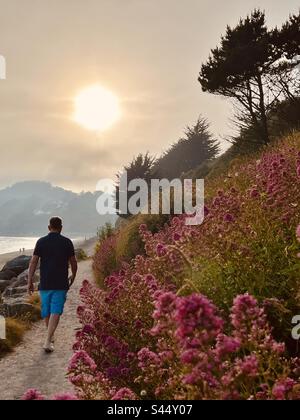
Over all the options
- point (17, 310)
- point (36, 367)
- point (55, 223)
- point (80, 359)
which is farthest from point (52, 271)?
point (80, 359)

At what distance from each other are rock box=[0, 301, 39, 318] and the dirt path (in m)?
1.44

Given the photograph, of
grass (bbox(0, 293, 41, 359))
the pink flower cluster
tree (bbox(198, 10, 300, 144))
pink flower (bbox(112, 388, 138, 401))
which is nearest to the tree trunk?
tree (bbox(198, 10, 300, 144))

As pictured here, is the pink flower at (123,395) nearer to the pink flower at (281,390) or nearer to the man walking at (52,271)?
the pink flower at (281,390)

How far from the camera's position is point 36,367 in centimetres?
768

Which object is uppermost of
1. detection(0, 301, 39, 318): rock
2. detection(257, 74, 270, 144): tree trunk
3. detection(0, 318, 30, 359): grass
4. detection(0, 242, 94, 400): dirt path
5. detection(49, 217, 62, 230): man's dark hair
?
detection(257, 74, 270, 144): tree trunk

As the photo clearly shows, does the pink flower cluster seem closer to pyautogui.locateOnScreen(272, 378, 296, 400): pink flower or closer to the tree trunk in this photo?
pyautogui.locateOnScreen(272, 378, 296, 400): pink flower

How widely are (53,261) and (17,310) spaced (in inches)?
190

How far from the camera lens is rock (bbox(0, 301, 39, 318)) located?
1252cm

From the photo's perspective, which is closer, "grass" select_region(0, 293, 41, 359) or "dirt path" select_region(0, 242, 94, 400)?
"dirt path" select_region(0, 242, 94, 400)

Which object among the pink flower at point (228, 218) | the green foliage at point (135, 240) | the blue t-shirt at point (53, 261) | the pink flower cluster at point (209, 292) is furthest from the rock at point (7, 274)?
the pink flower at point (228, 218)

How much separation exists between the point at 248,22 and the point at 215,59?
2.59m

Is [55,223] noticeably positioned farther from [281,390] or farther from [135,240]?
[281,390]

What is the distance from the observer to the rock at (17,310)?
41.1 ft

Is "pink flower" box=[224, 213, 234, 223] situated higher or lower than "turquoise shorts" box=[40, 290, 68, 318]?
higher
